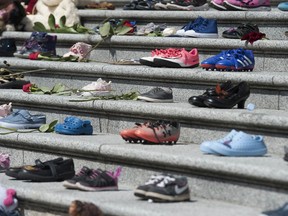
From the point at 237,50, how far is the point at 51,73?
2.06 metres

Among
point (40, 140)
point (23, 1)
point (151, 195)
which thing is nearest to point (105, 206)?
point (151, 195)

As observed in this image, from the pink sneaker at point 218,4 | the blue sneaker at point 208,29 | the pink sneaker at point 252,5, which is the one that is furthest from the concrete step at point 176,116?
the pink sneaker at point 218,4

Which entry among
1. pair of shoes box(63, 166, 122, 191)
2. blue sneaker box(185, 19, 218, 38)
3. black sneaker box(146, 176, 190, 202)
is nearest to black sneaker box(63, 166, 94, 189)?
pair of shoes box(63, 166, 122, 191)

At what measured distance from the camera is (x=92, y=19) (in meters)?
10.6

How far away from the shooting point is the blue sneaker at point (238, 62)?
7.92m

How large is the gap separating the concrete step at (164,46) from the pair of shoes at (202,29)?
0.10 meters

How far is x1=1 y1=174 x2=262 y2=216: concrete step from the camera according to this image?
636 centimetres

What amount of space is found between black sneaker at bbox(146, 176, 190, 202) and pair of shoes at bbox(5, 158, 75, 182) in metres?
0.97

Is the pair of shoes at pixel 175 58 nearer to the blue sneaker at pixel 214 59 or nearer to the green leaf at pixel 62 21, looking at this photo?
the blue sneaker at pixel 214 59

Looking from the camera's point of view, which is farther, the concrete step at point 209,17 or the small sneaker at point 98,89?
the concrete step at point 209,17

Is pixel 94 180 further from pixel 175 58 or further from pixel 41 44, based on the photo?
pixel 41 44

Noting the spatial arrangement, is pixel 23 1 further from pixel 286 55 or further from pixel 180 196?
pixel 180 196

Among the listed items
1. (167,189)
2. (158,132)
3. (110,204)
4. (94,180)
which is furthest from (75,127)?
(167,189)

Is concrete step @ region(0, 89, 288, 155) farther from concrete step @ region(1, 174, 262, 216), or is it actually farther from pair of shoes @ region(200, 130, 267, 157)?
concrete step @ region(1, 174, 262, 216)
